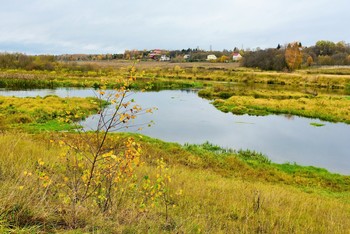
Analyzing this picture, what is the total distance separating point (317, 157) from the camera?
1850 centimetres

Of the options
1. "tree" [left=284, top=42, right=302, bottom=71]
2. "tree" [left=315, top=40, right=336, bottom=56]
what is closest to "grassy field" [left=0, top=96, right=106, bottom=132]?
"tree" [left=284, top=42, right=302, bottom=71]

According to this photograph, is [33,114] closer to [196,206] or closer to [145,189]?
[196,206]

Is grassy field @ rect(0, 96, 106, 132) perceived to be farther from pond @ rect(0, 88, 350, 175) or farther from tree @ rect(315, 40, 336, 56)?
tree @ rect(315, 40, 336, 56)

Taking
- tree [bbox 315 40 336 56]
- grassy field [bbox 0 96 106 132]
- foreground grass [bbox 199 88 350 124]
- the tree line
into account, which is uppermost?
tree [bbox 315 40 336 56]

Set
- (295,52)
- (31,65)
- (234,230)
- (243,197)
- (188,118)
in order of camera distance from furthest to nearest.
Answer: (295,52) < (31,65) < (188,118) < (243,197) < (234,230)

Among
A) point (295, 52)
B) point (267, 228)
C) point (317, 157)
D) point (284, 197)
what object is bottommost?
point (317, 157)

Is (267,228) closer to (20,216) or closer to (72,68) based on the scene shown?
(20,216)

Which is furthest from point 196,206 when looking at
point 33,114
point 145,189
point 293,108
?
point 293,108

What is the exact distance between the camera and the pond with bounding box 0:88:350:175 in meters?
18.6

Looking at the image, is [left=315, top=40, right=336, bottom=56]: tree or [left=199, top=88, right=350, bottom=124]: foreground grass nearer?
[left=199, top=88, right=350, bottom=124]: foreground grass

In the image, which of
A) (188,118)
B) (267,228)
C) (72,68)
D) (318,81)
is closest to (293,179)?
(267,228)

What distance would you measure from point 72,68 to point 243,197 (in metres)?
82.7

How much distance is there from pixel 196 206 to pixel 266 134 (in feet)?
58.1

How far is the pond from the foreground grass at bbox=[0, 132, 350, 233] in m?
3.40
